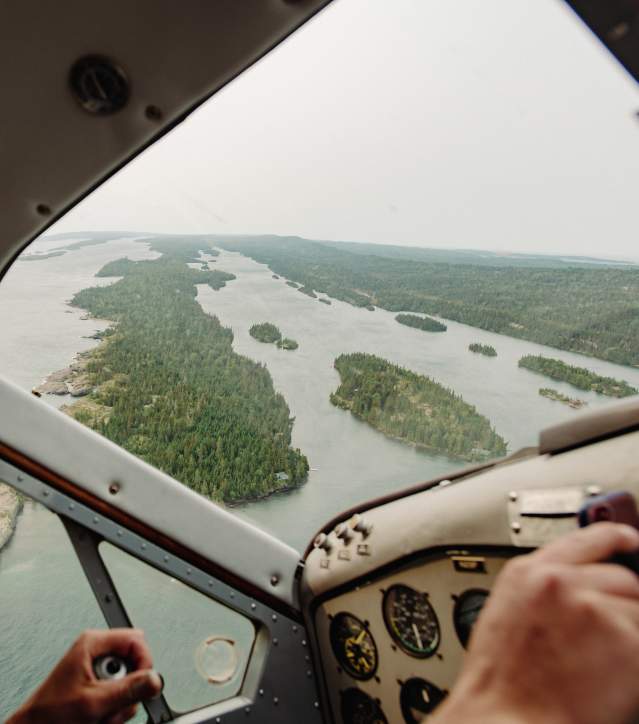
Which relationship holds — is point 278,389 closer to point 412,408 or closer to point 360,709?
point 412,408

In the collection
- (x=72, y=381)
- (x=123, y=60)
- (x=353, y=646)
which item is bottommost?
(x=353, y=646)

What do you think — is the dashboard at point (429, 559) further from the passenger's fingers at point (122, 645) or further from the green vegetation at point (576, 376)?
the passenger's fingers at point (122, 645)

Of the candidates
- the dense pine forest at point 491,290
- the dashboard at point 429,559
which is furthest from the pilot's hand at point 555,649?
the dense pine forest at point 491,290

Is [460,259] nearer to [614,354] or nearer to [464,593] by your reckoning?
[614,354]

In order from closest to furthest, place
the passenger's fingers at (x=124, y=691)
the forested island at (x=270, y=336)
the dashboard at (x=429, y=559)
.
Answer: the dashboard at (x=429, y=559)
the passenger's fingers at (x=124, y=691)
the forested island at (x=270, y=336)

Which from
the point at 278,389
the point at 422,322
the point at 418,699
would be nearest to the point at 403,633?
the point at 418,699

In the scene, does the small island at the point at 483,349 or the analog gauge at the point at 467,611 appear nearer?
the analog gauge at the point at 467,611

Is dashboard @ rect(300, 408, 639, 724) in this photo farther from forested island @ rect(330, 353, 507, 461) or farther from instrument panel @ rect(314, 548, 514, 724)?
forested island @ rect(330, 353, 507, 461)
